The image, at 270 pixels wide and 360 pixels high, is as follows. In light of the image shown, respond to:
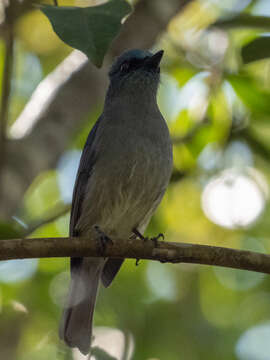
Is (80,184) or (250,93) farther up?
(250,93)

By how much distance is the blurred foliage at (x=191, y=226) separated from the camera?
4555 millimetres

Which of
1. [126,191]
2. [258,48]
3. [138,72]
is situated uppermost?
[138,72]

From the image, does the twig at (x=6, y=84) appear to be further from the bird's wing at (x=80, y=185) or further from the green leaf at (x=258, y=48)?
the green leaf at (x=258, y=48)

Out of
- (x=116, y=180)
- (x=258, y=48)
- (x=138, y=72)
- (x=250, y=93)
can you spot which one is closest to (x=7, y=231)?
(x=116, y=180)

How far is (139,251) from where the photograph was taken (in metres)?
2.96

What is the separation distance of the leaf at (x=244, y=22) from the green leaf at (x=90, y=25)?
1.43 m

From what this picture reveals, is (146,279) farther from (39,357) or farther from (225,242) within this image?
(39,357)

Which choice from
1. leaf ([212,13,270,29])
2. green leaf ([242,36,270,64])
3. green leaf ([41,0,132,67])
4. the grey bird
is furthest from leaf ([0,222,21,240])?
leaf ([212,13,270,29])

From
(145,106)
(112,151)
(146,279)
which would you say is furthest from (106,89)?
(146,279)

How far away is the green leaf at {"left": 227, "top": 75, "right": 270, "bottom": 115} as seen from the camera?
4.54 meters

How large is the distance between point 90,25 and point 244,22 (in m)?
1.70

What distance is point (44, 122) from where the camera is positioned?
14.6 feet

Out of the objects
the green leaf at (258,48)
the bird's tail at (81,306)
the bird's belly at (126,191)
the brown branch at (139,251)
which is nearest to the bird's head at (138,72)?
the bird's belly at (126,191)

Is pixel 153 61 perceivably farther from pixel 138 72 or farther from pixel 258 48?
pixel 258 48
